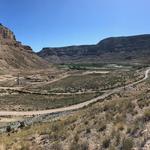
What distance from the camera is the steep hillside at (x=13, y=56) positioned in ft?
480

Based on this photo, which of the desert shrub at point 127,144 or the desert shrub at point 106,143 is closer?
the desert shrub at point 127,144

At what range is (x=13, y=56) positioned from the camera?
156 meters

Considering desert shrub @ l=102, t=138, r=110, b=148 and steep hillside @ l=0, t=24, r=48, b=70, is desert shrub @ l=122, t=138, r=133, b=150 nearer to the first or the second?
desert shrub @ l=102, t=138, r=110, b=148

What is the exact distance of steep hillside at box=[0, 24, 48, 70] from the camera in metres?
146

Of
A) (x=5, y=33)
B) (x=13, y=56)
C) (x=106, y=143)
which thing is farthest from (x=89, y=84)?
(x=5, y=33)

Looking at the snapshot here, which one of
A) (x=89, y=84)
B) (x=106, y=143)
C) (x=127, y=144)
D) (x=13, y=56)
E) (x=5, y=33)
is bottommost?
(x=89, y=84)

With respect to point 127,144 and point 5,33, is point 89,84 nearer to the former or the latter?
point 127,144

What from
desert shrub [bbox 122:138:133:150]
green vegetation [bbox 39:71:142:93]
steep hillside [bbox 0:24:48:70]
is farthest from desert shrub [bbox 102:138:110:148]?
steep hillside [bbox 0:24:48:70]

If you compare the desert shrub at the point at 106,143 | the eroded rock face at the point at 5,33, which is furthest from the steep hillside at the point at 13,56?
the desert shrub at the point at 106,143

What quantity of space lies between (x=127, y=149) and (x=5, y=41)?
A: 547ft

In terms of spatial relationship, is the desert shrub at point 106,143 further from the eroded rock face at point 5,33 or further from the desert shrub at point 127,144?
the eroded rock face at point 5,33

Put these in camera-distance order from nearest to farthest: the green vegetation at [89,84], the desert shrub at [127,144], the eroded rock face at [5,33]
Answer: the desert shrub at [127,144], the green vegetation at [89,84], the eroded rock face at [5,33]

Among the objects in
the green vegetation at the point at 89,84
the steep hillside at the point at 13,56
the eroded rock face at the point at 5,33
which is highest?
the eroded rock face at the point at 5,33

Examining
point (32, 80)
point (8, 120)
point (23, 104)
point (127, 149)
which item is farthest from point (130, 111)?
point (32, 80)
